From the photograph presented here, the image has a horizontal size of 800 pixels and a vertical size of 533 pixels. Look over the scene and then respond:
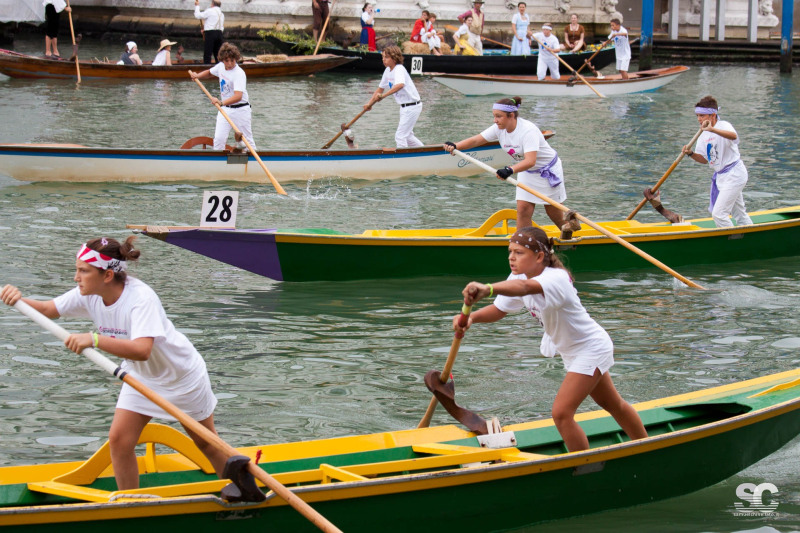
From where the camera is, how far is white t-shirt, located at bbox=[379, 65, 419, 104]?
1354cm

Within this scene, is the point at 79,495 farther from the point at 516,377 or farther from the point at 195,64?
the point at 195,64

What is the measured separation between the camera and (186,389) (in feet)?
16.0

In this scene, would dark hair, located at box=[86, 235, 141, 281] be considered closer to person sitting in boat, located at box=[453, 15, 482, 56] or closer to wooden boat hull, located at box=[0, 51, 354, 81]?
wooden boat hull, located at box=[0, 51, 354, 81]

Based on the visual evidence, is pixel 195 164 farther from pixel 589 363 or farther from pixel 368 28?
pixel 368 28

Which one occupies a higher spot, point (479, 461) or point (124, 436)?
point (124, 436)

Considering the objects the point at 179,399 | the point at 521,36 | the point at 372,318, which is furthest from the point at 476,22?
the point at 179,399

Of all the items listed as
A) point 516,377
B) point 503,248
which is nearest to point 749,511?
point 516,377

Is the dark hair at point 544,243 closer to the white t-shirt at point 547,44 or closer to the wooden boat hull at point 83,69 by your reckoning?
the wooden boat hull at point 83,69

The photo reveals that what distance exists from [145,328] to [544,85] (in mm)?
20086

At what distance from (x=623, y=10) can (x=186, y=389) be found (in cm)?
3335

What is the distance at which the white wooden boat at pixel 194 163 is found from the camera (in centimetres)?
Result: 1324

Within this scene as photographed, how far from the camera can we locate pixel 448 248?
9.83 m

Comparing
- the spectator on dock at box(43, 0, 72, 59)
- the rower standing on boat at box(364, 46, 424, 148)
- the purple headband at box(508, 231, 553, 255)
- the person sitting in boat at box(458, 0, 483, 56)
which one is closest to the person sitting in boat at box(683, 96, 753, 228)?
the rower standing on boat at box(364, 46, 424, 148)

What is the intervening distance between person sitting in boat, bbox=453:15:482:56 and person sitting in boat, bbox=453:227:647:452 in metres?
22.8
